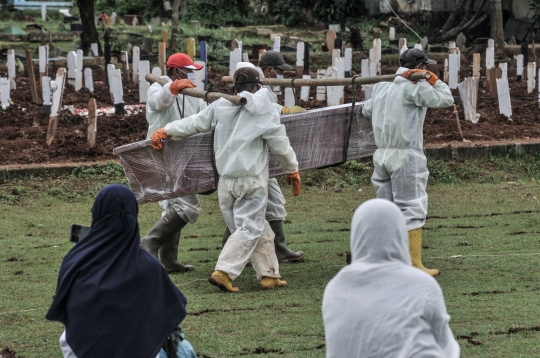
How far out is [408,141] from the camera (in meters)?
8.16

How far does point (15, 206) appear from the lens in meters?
11.6

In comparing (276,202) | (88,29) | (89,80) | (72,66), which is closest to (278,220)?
(276,202)

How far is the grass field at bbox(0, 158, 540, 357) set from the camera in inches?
256

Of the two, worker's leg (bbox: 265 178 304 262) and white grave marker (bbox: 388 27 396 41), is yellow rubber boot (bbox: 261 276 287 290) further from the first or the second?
white grave marker (bbox: 388 27 396 41)

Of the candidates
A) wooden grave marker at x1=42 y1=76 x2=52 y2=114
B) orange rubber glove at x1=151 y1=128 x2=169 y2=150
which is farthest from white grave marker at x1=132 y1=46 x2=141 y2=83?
orange rubber glove at x1=151 y1=128 x2=169 y2=150

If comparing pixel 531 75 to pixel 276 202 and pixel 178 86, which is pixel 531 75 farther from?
pixel 178 86

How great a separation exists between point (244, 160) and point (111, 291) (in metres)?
3.29

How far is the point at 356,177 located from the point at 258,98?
5.36m

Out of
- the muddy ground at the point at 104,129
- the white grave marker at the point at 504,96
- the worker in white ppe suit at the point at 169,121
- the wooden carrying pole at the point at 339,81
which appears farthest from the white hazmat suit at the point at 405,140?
the white grave marker at the point at 504,96

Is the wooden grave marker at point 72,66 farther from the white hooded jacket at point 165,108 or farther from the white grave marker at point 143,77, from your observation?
the white hooded jacket at point 165,108

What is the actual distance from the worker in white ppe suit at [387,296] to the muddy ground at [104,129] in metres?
9.72

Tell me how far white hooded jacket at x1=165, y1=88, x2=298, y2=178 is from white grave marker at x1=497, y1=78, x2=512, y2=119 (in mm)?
7647

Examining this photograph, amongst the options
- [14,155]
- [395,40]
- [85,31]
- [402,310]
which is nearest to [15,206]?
[14,155]

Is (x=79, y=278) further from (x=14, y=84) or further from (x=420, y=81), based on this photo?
(x=14, y=84)
